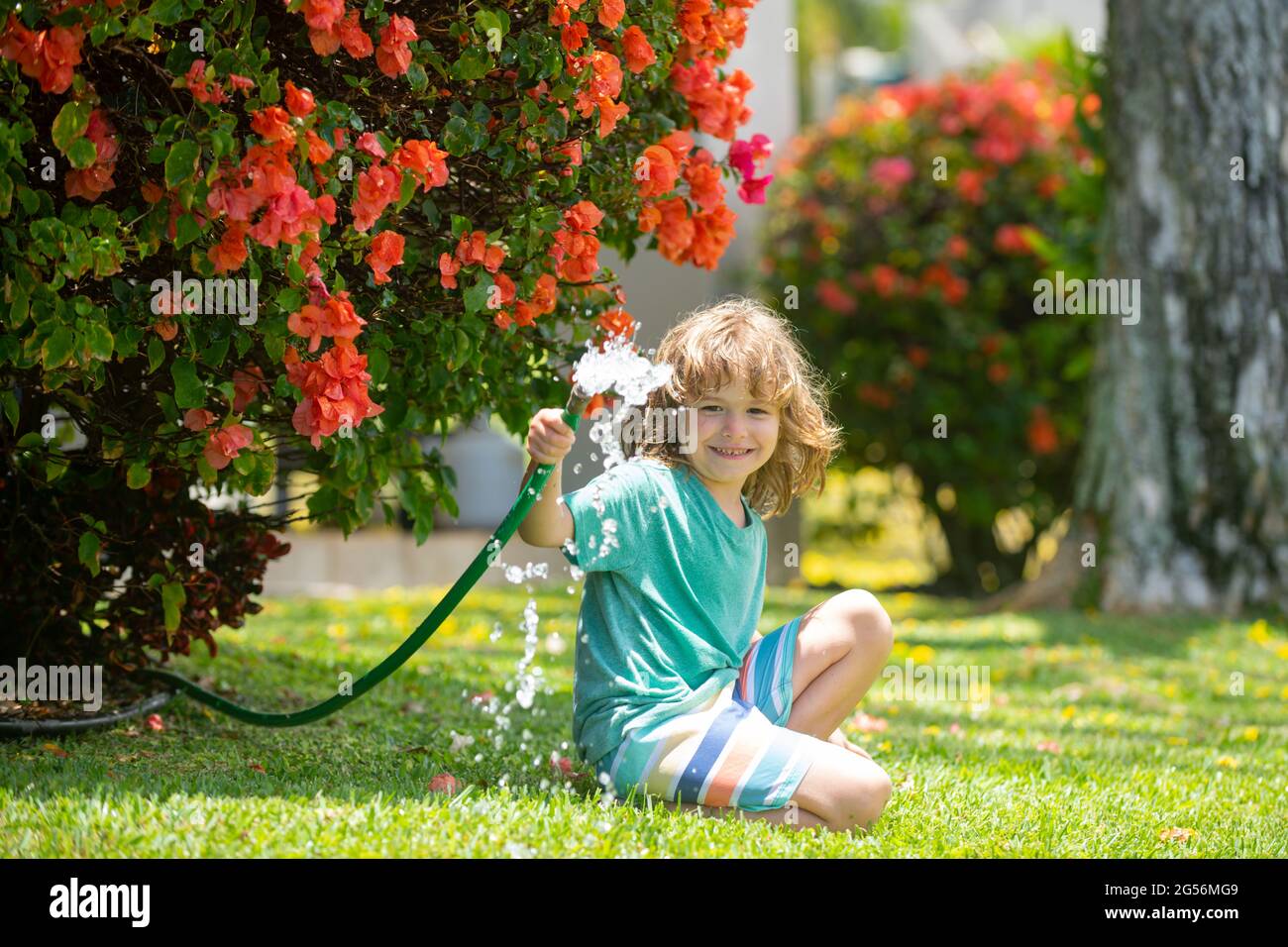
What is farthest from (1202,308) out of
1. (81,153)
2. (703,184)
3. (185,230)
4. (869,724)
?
(81,153)

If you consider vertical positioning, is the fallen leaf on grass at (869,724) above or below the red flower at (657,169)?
below

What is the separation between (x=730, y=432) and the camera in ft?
9.72

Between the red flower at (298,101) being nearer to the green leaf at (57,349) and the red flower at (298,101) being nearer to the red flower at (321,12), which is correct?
the red flower at (321,12)

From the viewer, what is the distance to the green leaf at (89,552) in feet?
10.0

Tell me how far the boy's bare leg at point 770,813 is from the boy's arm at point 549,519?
54 centimetres

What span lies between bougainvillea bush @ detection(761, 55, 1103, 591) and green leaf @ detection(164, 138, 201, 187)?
5733mm

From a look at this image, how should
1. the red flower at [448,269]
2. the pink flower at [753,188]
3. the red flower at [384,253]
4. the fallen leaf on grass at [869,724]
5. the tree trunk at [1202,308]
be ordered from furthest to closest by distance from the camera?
the tree trunk at [1202,308], the fallen leaf on grass at [869,724], the pink flower at [753,188], the red flower at [448,269], the red flower at [384,253]

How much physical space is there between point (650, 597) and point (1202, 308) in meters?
4.34

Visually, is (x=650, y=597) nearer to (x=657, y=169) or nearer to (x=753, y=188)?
(x=657, y=169)

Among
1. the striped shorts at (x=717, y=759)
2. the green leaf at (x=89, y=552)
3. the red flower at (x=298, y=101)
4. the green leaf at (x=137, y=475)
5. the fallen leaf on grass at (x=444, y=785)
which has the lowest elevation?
the fallen leaf on grass at (x=444, y=785)

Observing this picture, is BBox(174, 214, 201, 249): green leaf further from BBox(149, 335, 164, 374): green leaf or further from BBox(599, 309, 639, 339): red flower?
BBox(599, 309, 639, 339): red flower

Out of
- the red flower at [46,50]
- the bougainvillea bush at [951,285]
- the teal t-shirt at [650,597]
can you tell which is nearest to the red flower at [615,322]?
the teal t-shirt at [650,597]

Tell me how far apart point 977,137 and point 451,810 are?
22.7 feet
